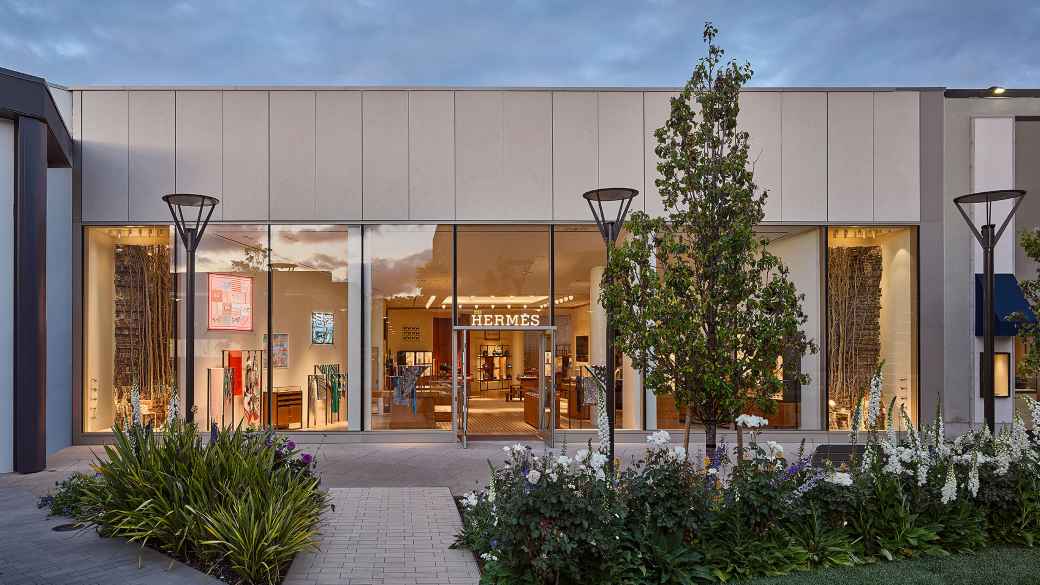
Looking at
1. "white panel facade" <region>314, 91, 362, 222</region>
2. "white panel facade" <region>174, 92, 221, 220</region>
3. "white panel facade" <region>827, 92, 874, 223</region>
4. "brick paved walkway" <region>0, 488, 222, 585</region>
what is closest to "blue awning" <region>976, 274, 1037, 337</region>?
"white panel facade" <region>827, 92, 874, 223</region>

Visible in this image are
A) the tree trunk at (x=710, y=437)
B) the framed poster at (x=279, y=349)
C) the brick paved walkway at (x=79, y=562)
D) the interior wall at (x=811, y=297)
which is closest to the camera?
the brick paved walkway at (x=79, y=562)

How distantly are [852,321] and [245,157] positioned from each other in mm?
12665

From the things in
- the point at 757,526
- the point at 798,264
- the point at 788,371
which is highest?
the point at 798,264

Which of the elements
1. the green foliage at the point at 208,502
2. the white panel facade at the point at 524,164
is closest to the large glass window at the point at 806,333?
the white panel facade at the point at 524,164

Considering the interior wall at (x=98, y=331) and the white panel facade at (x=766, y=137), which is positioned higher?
the white panel facade at (x=766, y=137)

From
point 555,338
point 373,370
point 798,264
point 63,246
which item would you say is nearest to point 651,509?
point 555,338

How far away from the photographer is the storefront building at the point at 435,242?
1347 cm

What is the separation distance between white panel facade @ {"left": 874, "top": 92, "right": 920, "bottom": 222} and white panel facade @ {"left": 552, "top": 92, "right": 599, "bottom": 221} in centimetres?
570

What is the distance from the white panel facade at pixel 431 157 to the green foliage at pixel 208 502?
7138 mm

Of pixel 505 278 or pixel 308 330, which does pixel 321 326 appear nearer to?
pixel 308 330

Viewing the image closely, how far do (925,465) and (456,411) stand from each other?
29.8ft

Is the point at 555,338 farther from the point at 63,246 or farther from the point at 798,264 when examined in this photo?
the point at 63,246

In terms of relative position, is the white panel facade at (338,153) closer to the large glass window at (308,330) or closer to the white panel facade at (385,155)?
the white panel facade at (385,155)

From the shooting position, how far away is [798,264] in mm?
14219
